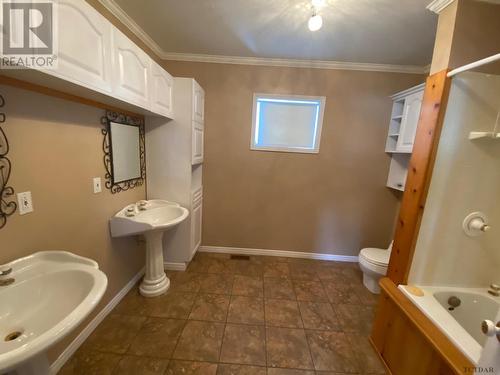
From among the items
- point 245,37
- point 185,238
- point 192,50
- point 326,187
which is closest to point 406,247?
point 326,187

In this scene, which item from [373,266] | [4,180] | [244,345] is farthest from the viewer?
[373,266]

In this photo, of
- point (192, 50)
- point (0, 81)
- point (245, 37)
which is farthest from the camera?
point (192, 50)

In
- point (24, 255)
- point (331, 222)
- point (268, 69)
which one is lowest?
point (331, 222)

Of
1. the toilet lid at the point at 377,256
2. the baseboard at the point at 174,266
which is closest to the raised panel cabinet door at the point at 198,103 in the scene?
the baseboard at the point at 174,266

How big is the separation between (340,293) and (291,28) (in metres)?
2.64

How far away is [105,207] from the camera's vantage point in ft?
5.73

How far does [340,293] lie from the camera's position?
2303 millimetres

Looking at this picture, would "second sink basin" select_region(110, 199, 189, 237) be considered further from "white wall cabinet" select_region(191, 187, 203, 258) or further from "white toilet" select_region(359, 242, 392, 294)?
"white toilet" select_region(359, 242, 392, 294)

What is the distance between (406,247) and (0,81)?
249 cm

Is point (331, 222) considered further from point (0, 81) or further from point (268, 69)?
point (0, 81)

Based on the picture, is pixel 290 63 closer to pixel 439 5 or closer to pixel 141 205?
pixel 439 5

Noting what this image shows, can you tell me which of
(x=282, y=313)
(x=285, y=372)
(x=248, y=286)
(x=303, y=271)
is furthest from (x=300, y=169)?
(x=285, y=372)

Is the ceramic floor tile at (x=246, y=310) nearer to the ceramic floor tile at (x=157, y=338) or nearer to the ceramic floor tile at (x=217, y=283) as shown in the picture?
the ceramic floor tile at (x=217, y=283)

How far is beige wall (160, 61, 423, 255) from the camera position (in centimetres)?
256
